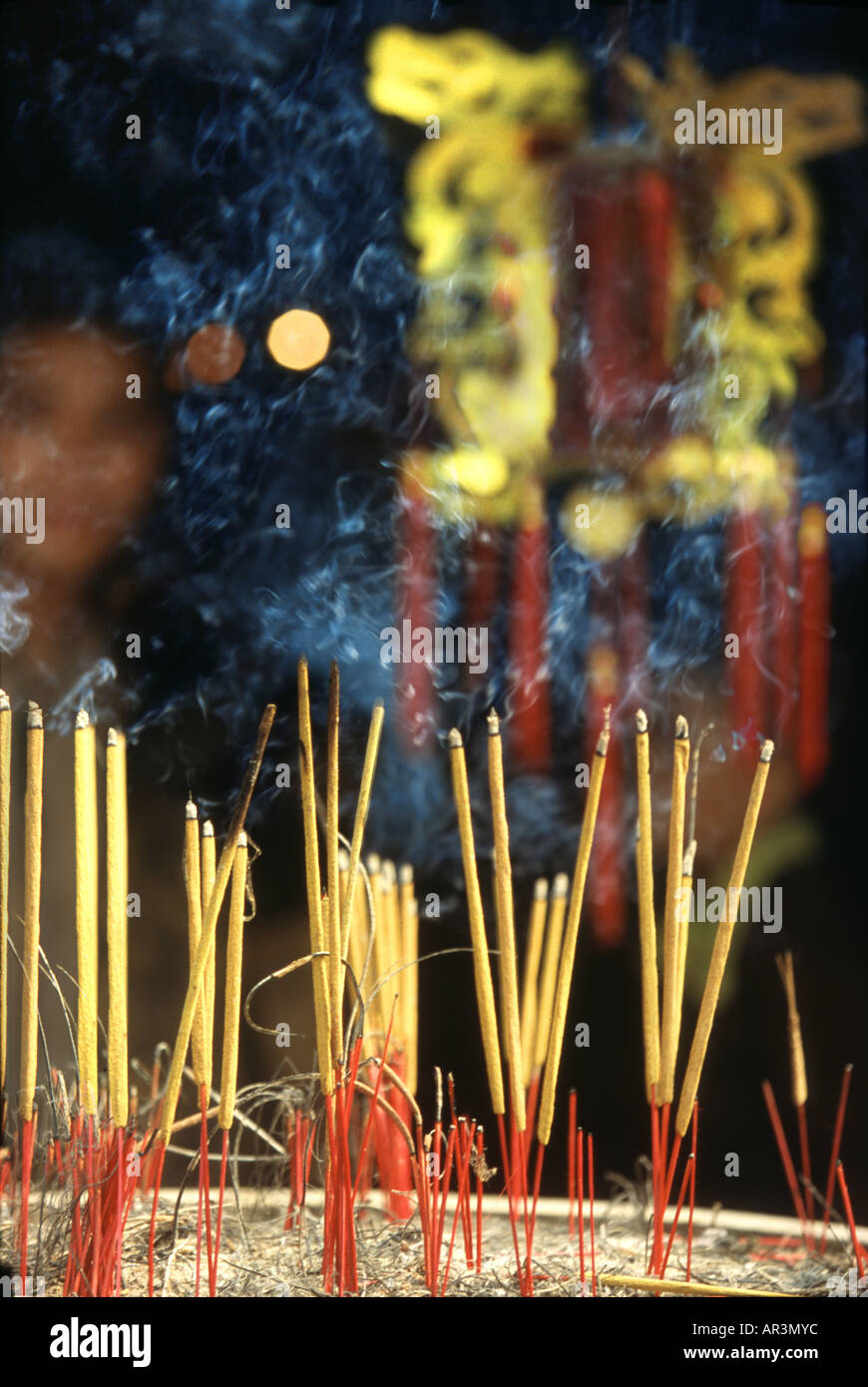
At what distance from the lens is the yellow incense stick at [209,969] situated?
54.6 inches

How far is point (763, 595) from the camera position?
1606 mm

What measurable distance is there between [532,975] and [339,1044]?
0.31 meters

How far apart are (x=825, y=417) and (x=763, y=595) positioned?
25 cm

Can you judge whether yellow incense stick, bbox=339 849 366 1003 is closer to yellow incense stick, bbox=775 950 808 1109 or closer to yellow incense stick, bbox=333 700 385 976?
yellow incense stick, bbox=333 700 385 976

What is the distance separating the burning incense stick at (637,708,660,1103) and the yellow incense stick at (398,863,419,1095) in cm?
28

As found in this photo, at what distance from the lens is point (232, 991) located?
4.46 feet

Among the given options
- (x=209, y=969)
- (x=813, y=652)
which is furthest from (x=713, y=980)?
(x=209, y=969)

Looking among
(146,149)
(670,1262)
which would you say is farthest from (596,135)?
(670,1262)

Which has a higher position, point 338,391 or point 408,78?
point 408,78

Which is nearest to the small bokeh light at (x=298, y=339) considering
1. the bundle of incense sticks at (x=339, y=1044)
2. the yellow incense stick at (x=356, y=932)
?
the bundle of incense sticks at (x=339, y=1044)

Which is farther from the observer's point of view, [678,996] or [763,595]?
[763,595]

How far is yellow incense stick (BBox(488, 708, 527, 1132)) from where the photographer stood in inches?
55.0

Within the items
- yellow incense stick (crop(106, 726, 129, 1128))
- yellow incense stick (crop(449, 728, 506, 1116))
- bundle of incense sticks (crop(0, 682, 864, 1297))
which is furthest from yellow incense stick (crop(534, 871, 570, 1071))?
yellow incense stick (crop(106, 726, 129, 1128))
